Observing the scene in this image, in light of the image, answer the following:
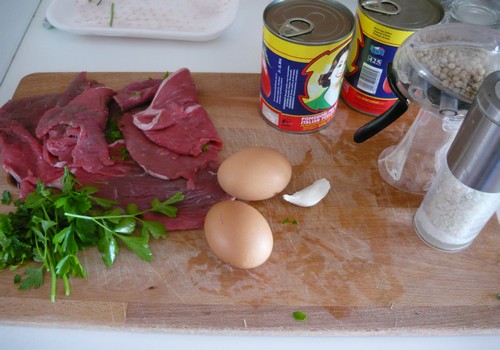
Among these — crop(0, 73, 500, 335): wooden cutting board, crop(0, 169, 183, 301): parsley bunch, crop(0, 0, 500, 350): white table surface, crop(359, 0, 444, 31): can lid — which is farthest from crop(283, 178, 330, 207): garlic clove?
crop(0, 0, 500, 350): white table surface

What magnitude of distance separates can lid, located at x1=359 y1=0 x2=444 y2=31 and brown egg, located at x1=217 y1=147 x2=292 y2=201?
0.46m

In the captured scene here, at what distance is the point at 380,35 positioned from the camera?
1188 millimetres

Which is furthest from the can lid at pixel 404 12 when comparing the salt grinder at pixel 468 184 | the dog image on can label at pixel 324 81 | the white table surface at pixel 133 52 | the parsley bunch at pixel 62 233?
the parsley bunch at pixel 62 233

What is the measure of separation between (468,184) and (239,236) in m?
0.50

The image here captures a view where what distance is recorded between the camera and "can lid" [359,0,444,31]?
118 centimetres

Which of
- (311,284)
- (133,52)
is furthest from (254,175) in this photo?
(133,52)

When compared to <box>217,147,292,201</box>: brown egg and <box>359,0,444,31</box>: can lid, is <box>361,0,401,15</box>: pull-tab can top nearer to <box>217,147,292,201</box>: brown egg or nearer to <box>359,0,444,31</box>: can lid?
<box>359,0,444,31</box>: can lid

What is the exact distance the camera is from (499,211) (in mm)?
1200

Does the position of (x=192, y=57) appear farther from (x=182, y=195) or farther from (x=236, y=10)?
(x=182, y=195)

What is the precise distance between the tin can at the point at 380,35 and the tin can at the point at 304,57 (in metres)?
0.06

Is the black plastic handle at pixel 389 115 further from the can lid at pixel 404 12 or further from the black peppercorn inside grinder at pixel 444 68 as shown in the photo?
the can lid at pixel 404 12

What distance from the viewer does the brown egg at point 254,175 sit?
3.64 feet

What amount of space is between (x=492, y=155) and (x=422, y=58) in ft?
0.84

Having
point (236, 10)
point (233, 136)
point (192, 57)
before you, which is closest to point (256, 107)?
point (233, 136)
